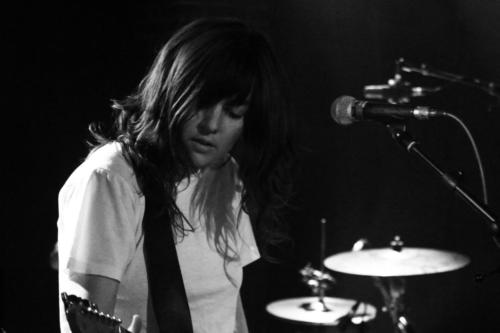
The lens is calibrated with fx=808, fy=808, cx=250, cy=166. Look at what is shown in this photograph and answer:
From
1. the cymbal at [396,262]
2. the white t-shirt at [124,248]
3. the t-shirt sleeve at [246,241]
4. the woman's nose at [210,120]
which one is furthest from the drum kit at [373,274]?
the woman's nose at [210,120]

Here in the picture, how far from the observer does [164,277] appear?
2.00 meters

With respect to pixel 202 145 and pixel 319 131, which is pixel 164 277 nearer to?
pixel 202 145

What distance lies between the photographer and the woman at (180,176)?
1879 millimetres

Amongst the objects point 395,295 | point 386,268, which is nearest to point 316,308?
point 395,295

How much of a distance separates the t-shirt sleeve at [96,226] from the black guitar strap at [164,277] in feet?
0.32

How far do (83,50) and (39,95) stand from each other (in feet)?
1.08

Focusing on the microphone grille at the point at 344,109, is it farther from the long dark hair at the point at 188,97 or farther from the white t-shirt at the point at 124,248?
the white t-shirt at the point at 124,248

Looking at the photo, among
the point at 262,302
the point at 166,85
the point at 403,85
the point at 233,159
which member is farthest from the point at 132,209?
the point at 262,302

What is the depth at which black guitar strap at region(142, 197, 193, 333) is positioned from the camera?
78.6 inches

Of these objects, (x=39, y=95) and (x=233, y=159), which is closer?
(x=233, y=159)

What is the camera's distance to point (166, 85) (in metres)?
2.05

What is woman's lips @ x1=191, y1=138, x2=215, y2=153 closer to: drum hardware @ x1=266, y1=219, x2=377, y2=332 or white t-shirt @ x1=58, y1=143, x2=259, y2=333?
white t-shirt @ x1=58, y1=143, x2=259, y2=333

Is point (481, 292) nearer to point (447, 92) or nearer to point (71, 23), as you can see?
point (447, 92)

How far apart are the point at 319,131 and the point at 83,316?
3.31 m
